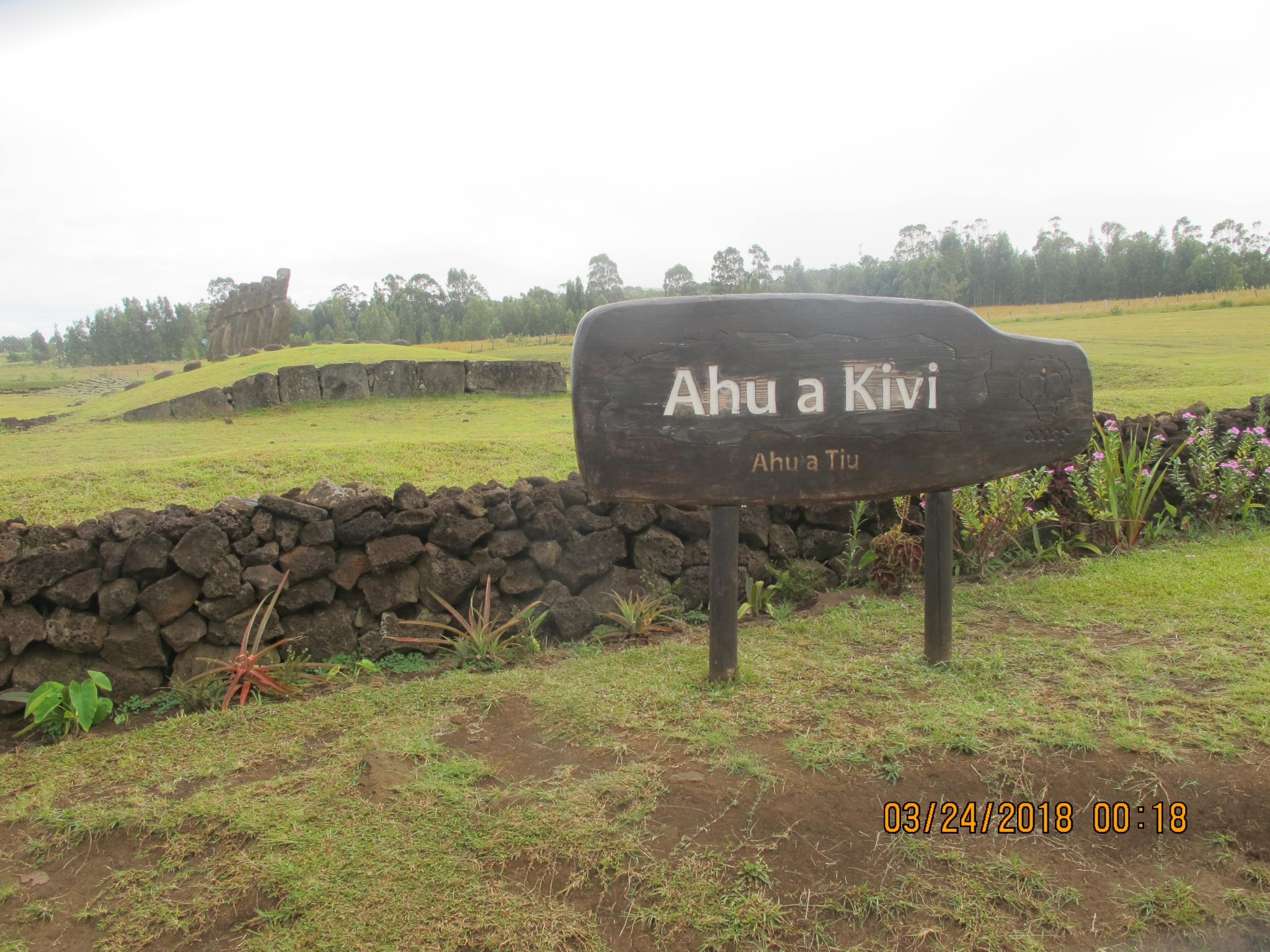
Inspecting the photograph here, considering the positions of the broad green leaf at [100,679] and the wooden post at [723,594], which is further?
the broad green leaf at [100,679]

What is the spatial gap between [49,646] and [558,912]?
3.11m

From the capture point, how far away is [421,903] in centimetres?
210

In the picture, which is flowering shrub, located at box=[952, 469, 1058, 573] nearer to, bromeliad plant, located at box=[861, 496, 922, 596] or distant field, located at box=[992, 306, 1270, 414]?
bromeliad plant, located at box=[861, 496, 922, 596]

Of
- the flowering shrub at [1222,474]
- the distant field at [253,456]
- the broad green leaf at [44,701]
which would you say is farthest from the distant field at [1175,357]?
the broad green leaf at [44,701]

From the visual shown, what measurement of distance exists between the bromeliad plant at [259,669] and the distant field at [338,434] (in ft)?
4.65

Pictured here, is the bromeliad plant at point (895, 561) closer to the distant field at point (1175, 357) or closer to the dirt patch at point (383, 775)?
the dirt patch at point (383, 775)

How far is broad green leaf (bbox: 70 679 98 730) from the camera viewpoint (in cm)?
348

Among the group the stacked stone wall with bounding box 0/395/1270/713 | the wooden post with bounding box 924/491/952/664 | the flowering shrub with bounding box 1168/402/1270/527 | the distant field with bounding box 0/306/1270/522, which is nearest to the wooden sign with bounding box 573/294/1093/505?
the wooden post with bounding box 924/491/952/664

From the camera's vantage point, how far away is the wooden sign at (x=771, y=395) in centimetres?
280

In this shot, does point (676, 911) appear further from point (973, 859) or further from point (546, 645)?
point (546, 645)

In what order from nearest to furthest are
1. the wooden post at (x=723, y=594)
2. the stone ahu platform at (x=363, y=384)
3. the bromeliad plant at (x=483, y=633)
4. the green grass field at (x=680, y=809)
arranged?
1. the green grass field at (x=680, y=809)
2. the wooden post at (x=723, y=594)
3. the bromeliad plant at (x=483, y=633)
4. the stone ahu platform at (x=363, y=384)

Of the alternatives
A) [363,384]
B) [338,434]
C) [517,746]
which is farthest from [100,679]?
[363,384]

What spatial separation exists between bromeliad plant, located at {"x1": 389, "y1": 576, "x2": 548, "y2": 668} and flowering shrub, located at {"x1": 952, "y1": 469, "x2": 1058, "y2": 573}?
98.5 inches

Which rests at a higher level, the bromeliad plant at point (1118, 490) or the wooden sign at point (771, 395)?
the wooden sign at point (771, 395)
